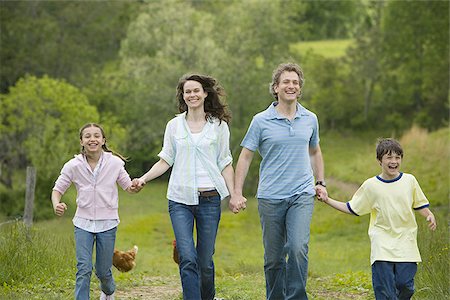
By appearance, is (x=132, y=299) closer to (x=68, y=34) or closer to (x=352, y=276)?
(x=352, y=276)

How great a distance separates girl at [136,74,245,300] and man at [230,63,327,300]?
0.73 ft

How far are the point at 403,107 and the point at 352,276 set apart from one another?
143ft

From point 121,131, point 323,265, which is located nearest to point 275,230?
point 323,265

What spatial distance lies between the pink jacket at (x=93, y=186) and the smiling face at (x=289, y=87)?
1620mm

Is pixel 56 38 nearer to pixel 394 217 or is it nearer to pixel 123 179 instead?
pixel 123 179

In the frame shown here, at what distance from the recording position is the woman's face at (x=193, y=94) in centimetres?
764

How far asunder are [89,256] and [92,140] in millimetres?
1023

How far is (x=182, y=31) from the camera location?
43.6 meters

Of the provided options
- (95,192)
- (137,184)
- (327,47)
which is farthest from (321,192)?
(327,47)

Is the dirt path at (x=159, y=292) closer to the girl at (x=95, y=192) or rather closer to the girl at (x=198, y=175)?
the girl at (x=95, y=192)

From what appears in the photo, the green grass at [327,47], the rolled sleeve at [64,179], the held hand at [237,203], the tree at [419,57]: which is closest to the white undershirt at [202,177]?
the held hand at [237,203]

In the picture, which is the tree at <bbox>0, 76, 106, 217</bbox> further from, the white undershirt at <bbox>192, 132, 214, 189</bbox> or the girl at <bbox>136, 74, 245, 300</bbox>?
the white undershirt at <bbox>192, 132, 214, 189</bbox>

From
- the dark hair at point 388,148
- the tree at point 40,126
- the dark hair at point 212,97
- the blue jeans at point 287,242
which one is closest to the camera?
the dark hair at point 388,148

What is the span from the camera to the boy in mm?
7098
